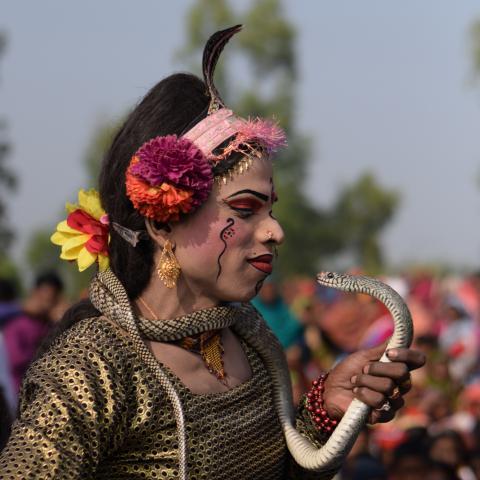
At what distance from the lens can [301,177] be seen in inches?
1657

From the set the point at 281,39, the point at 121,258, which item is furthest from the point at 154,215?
the point at 281,39

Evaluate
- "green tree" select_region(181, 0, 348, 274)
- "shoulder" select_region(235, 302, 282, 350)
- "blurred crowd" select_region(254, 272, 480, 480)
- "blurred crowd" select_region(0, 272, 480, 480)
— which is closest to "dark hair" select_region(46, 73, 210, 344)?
"shoulder" select_region(235, 302, 282, 350)

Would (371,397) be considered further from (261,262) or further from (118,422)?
(118,422)

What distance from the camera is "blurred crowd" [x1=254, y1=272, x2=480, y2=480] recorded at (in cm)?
642

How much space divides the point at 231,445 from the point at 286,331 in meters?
5.97

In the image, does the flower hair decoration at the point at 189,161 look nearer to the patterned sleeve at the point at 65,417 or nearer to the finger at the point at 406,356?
the patterned sleeve at the point at 65,417

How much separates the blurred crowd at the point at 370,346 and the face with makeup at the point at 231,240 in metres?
2.63

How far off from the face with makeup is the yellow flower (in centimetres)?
23

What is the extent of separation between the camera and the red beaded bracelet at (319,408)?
10.5 feet

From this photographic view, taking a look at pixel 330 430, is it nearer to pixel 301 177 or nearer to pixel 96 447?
pixel 96 447

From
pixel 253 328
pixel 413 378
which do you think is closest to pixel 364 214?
pixel 413 378

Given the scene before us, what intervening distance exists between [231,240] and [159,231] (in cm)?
20

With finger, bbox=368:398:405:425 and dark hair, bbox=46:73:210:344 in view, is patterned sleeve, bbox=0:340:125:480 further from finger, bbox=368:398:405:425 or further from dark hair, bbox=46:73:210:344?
finger, bbox=368:398:405:425

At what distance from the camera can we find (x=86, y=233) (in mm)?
3078
